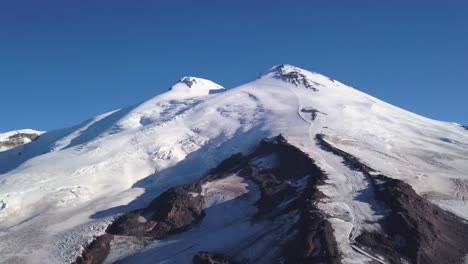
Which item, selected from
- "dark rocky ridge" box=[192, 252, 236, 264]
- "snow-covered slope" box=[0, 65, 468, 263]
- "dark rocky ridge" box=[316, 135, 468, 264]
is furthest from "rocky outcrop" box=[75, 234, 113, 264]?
"dark rocky ridge" box=[316, 135, 468, 264]

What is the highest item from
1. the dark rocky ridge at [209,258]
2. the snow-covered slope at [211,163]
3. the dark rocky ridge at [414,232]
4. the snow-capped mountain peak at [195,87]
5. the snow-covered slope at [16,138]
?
the snow-capped mountain peak at [195,87]

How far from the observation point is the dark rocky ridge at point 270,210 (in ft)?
121

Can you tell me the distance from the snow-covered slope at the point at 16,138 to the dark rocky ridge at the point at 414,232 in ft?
291

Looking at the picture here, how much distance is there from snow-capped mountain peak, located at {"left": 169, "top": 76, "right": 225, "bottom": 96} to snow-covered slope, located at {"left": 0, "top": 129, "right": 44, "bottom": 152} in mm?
33675

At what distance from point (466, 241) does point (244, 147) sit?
3711 cm

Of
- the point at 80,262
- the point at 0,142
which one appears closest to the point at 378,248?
the point at 80,262

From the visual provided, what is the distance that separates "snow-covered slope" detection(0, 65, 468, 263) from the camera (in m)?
46.1

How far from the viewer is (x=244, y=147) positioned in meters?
72.4

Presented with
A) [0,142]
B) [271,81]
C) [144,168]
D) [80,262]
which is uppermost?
[271,81]

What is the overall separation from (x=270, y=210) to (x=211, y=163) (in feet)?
77.8

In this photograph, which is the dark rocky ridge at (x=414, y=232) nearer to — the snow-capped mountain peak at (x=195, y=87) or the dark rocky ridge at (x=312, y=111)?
the dark rocky ridge at (x=312, y=111)

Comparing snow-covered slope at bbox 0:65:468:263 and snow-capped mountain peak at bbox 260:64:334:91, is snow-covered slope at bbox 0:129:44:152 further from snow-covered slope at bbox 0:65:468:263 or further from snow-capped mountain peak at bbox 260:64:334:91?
snow-capped mountain peak at bbox 260:64:334:91

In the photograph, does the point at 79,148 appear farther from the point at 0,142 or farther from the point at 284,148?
the point at 0,142

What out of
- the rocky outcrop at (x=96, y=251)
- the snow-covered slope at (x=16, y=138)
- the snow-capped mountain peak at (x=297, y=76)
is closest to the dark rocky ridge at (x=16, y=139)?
the snow-covered slope at (x=16, y=138)
